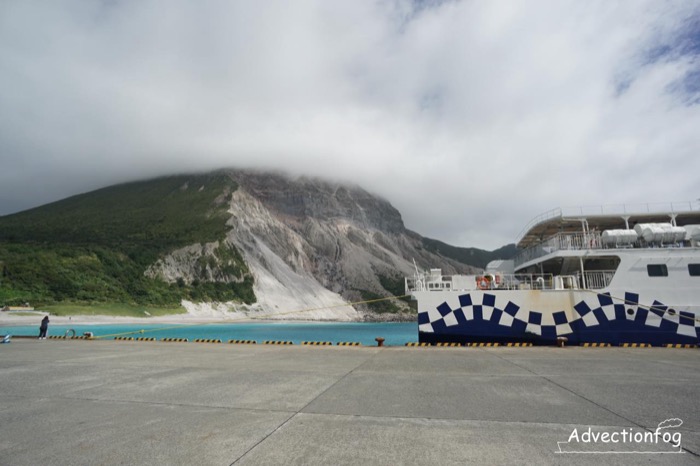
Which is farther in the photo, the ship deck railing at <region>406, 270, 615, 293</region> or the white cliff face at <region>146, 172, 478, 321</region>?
the white cliff face at <region>146, 172, 478, 321</region>

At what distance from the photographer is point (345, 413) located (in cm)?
530

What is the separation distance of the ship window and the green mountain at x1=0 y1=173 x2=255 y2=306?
66.0 metres

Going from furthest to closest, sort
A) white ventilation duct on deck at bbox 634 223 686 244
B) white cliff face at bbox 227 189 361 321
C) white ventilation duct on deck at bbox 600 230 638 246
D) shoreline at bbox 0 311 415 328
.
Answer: white cliff face at bbox 227 189 361 321
shoreline at bbox 0 311 415 328
white ventilation duct on deck at bbox 600 230 638 246
white ventilation duct on deck at bbox 634 223 686 244

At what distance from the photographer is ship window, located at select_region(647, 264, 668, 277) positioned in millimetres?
16859

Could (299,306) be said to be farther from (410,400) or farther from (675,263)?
(410,400)

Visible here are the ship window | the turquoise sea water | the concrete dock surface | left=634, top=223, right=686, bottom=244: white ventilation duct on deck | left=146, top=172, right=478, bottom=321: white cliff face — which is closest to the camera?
the concrete dock surface

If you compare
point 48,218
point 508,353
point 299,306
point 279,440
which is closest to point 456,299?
point 508,353

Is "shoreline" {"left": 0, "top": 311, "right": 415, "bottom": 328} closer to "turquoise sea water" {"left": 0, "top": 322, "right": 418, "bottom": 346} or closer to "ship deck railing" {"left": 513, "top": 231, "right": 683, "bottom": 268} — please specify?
"turquoise sea water" {"left": 0, "top": 322, "right": 418, "bottom": 346}

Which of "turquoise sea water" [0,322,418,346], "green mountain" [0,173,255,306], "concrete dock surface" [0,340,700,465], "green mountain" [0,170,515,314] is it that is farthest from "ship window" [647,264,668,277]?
"green mountain" [0,173,255,306]

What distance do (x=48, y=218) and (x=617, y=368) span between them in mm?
117019

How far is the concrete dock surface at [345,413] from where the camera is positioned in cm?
385

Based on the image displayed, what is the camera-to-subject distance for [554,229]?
73.7ft

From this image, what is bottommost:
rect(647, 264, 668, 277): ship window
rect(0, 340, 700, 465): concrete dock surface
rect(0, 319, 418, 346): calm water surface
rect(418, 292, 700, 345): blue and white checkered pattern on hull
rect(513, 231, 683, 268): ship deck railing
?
rect(0, 319, 418, 346): calm water surface

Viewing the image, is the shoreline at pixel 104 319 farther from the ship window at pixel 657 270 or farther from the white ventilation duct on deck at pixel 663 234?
the white ventilation duct on deck at pixel 663 234
